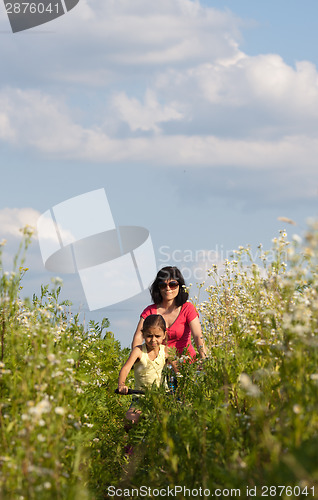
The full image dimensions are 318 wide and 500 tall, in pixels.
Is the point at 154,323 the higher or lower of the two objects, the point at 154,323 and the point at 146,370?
the higher

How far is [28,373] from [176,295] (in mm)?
4270

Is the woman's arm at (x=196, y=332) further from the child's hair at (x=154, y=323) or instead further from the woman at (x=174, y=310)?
the child's hair at (x=154, y=323)

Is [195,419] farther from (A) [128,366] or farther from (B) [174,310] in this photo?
(B) [174,310]

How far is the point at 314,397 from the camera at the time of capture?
10.8 feet

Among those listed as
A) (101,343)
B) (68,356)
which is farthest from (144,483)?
(101,343)

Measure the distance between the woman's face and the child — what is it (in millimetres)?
829

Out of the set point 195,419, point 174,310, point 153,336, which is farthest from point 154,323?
point 195,419

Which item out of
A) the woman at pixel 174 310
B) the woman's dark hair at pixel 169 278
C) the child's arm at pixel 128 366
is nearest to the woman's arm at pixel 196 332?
the woman at pixel 174 310

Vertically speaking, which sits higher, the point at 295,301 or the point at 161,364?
the point at 295,301

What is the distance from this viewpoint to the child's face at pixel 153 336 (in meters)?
7.11

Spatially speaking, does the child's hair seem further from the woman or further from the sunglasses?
the sunglasses

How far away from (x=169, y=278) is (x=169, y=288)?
131 mm

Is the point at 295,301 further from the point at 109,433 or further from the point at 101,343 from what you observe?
the point at 101,343

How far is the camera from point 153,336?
7.13 m
